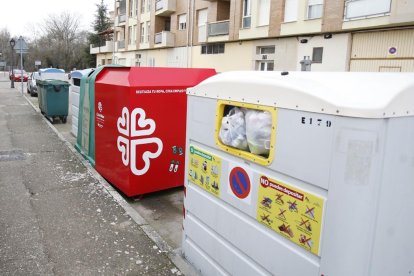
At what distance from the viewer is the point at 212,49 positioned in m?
24.0

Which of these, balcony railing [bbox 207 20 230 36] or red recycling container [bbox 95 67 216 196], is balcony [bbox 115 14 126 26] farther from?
red recycling container [bbox 95 67 216 196]

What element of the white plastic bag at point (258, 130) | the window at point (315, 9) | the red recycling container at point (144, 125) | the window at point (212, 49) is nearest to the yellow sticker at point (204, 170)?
the white plastic bag at point (258, 130)

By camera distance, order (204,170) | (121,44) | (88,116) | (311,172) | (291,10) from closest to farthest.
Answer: (311,172) < (204,170) < (88,116) < (291,10) < (121,44)

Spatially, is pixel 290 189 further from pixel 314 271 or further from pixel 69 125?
pixel 69 125

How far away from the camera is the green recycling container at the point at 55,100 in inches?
480

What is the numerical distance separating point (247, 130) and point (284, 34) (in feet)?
51.5

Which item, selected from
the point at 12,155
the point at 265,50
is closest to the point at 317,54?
the point at 265,50

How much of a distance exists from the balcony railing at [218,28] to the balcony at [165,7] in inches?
270

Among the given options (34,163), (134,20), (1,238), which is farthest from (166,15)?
(1,238)

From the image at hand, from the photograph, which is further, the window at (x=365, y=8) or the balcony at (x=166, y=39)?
the balcony at (x=166, y=39)

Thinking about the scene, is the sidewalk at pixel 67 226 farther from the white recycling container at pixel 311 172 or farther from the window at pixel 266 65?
the window at pixel 266 65

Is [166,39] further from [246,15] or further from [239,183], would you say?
[239,183]

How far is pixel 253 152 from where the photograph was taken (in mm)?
2664

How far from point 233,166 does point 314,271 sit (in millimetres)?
975
